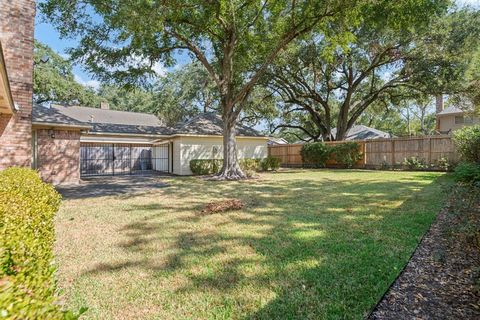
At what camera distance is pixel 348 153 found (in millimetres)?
19219

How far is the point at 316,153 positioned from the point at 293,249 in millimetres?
17880

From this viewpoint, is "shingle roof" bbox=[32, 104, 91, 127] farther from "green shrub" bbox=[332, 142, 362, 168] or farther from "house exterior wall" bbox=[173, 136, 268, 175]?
"green shrub" bbox=[332, 142, 362, 168]

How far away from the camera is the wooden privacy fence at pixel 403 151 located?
50.4ft

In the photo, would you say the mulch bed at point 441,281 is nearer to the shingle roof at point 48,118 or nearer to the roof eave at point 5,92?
the roof eave at point 5,92

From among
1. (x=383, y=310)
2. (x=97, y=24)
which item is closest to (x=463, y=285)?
(x=383, y=310)

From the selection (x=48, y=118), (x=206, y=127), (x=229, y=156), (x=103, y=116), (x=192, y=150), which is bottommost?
(x=229, y=156)

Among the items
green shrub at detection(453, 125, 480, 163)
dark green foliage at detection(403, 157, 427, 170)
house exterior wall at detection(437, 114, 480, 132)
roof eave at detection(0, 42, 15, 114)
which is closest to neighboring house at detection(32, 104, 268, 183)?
roof eave at detection(0, 42, 15, 114)

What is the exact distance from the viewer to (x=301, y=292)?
2707 mm

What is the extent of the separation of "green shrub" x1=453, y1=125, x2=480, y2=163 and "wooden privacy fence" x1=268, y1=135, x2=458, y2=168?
432 cm

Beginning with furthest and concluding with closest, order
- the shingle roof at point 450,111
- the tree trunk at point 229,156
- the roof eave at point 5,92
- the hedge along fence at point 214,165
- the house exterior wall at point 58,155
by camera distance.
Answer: the shingle roof at point 450,111 → the hedge along fence at point 214,165 → the tree trunk at point 229,156 → the house exterior wall at point 58,155 → the roof eave at point 5,92

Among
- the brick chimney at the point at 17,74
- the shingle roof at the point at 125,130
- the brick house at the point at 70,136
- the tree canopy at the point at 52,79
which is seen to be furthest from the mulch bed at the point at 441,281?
the tree canopy at the point at 52,79

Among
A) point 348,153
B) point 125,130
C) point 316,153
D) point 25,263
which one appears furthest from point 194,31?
point 25,263

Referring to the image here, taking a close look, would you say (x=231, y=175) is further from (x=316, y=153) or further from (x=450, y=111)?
(x=450, y=111)

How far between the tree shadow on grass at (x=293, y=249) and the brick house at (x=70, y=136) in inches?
147
